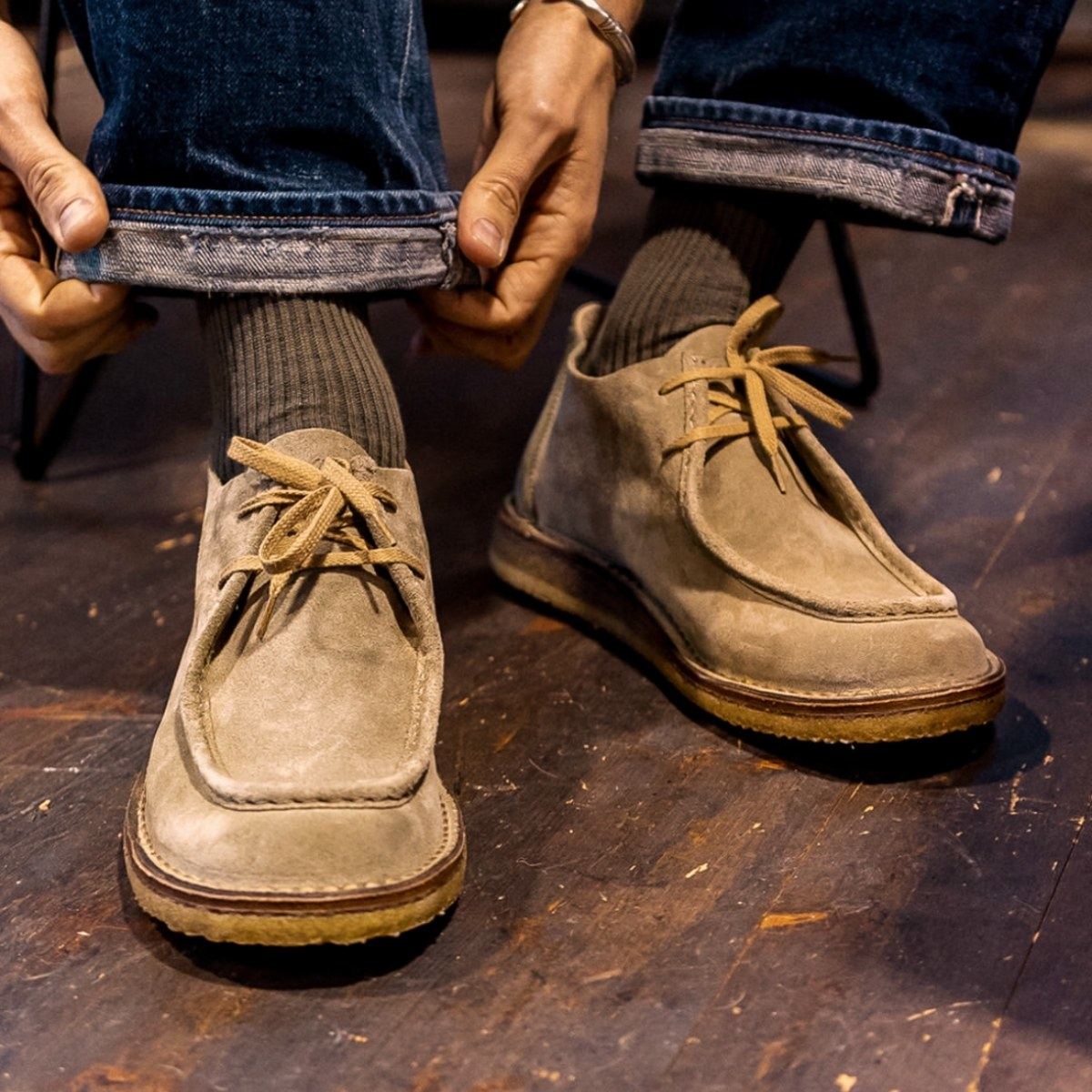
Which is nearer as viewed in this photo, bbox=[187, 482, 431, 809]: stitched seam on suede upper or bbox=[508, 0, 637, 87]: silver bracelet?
bbox=[187, 482, 431, 809]: stitched seam on suede upper

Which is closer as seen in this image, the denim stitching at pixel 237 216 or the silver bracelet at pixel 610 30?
the denim stitching at pixel 237 216

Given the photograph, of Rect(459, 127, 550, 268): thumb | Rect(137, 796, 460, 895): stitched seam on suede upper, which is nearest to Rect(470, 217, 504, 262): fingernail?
Rect(459, 127, 550, 268): thumb

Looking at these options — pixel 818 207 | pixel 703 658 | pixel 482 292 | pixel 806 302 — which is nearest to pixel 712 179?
pixel 818 207

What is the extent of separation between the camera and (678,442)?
879 millimetres

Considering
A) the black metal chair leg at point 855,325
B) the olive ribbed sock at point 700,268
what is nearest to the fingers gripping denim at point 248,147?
the olive ribbed sock at point 700,268

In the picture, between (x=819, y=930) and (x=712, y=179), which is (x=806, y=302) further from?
(x=819, y=930)

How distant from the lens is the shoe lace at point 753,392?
883mm

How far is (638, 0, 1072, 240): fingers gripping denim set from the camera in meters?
0.85

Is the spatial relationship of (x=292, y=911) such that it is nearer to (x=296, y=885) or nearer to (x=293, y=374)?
(x=296, y=885)

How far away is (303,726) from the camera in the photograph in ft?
2.24

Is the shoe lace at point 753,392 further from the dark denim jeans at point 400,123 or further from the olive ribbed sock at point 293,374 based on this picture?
the olive ribbed sock at point 293,374

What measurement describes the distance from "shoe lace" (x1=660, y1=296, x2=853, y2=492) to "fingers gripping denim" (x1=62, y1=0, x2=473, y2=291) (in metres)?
0.24

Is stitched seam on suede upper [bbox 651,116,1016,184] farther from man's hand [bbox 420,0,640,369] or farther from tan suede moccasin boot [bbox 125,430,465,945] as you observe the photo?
tan suede moccasin boot [bbox 125,430,465,945]

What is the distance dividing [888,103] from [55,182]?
1.83 feet
